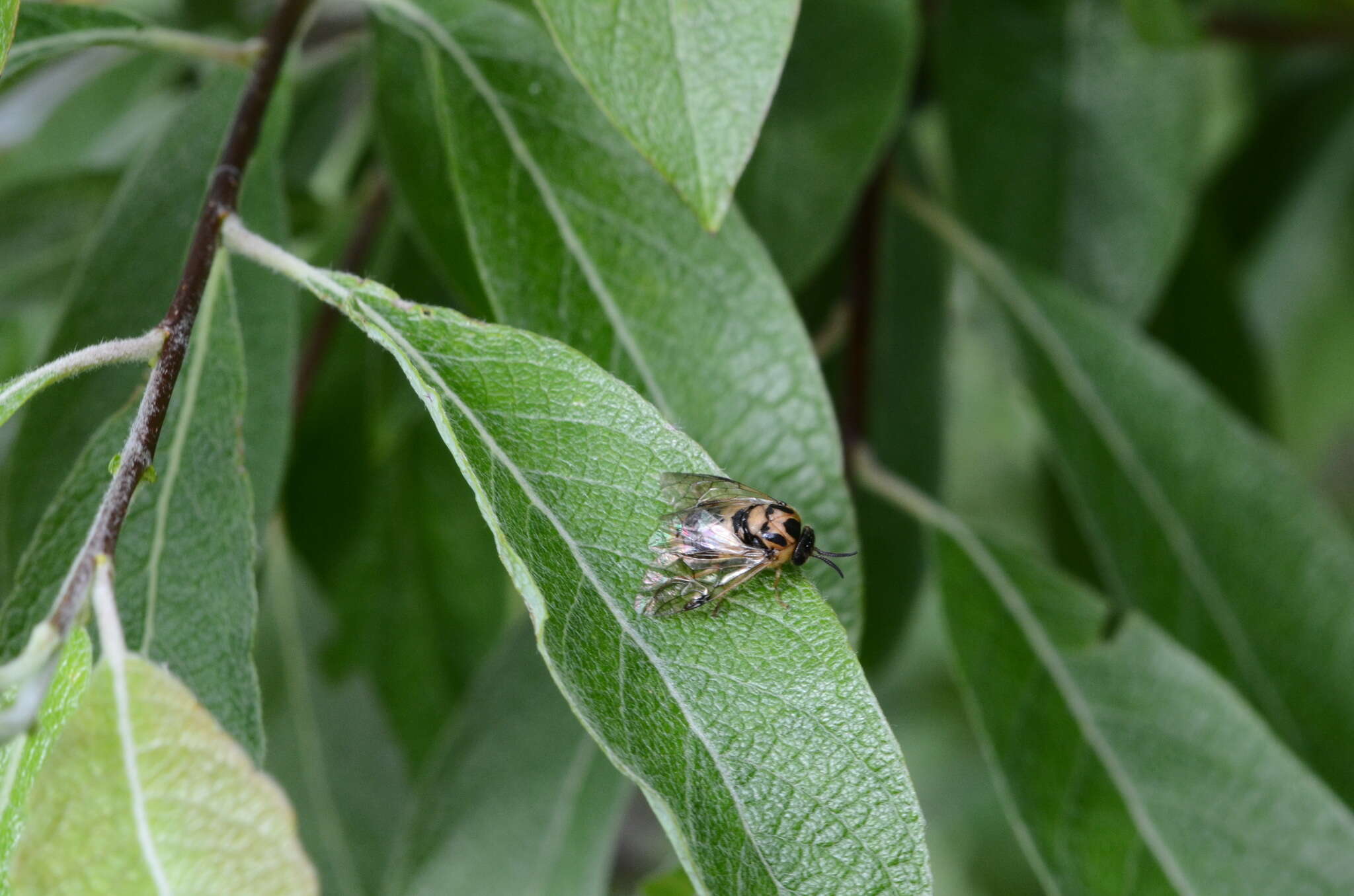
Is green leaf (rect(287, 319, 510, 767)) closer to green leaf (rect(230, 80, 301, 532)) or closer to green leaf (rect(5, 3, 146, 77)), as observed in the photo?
green leaf (rect(230, 80, 301, 532))

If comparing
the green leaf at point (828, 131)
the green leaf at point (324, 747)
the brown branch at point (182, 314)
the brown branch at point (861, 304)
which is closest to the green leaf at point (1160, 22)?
the green leaf at point (828, 131)

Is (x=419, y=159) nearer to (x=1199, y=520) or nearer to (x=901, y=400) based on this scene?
(x=901, y=400)

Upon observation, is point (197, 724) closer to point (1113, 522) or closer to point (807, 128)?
point (807, 128)

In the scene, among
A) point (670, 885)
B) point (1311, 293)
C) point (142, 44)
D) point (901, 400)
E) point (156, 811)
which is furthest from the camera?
point (1311, 293)

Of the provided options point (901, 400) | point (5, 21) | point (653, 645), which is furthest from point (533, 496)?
point (901, 400)

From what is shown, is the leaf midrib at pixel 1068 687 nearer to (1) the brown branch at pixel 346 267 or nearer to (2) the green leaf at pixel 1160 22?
(2) the green leaf at pixel 1160 22

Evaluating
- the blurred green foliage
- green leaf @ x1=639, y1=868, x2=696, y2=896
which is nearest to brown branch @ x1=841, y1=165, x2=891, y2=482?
the blurred green foliage
